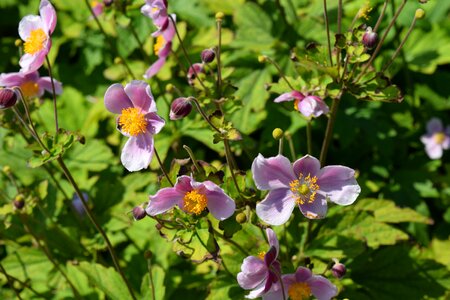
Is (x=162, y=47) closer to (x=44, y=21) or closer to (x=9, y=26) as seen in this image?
(x=44, y=21)

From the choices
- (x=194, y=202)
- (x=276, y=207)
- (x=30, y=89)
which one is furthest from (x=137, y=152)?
(x=30, y=89)

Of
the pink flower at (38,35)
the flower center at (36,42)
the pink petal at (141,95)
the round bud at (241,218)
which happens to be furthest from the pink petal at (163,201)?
the flower center at (36,42)

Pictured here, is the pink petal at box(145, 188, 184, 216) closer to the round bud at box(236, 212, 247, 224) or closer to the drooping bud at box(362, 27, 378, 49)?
the round bud at box(236, 212, 247, 224)

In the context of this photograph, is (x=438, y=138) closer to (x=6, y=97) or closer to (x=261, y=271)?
(x=261, y=271)

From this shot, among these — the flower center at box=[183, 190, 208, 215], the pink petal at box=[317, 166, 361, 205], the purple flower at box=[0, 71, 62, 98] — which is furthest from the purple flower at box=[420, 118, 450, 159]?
the purple flower at box=[0, 71, 62, 98]

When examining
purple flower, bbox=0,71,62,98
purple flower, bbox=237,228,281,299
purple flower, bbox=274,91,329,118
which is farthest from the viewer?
purple flower, bbox=0,71,62,98

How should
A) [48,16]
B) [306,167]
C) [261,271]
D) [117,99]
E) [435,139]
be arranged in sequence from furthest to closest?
[435,139] → [48,16] → [117,99] → [306,167] → [261,271]
